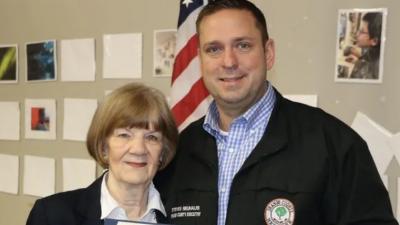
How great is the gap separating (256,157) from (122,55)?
160cm

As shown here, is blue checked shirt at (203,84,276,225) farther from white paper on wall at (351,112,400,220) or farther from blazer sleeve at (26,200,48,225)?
white paper on wall at (351,112,400,220)

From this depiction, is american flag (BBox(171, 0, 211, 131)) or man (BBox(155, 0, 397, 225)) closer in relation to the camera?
man (BBox(155, 0, 397, 225))

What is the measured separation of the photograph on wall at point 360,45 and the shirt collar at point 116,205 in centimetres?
110

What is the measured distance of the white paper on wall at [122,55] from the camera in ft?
9.34

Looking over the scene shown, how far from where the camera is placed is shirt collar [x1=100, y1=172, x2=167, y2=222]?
156cm

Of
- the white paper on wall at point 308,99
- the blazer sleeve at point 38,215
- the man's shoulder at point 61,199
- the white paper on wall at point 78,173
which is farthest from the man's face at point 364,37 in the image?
the white paper on wall at point 78,173

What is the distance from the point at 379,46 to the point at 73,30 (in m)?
1.90

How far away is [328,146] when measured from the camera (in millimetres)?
1497

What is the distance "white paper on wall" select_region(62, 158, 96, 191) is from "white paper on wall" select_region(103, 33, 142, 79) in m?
0.59

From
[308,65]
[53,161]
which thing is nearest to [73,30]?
[53,161]

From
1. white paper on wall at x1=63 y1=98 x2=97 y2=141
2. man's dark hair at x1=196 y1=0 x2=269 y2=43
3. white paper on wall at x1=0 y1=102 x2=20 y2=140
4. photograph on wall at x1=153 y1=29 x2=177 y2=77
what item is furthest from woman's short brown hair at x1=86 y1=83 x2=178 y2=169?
white paper on wall at x1=0 y1=102 x2=20 y2=140

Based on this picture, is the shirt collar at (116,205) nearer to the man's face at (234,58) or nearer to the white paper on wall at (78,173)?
the man's face at (234,58)

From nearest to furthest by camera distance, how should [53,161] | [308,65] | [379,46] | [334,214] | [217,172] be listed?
[334,214]
[217,172]
[379,46]
[308,65]
[53,161]

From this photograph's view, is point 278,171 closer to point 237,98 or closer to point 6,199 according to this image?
point 237,98
